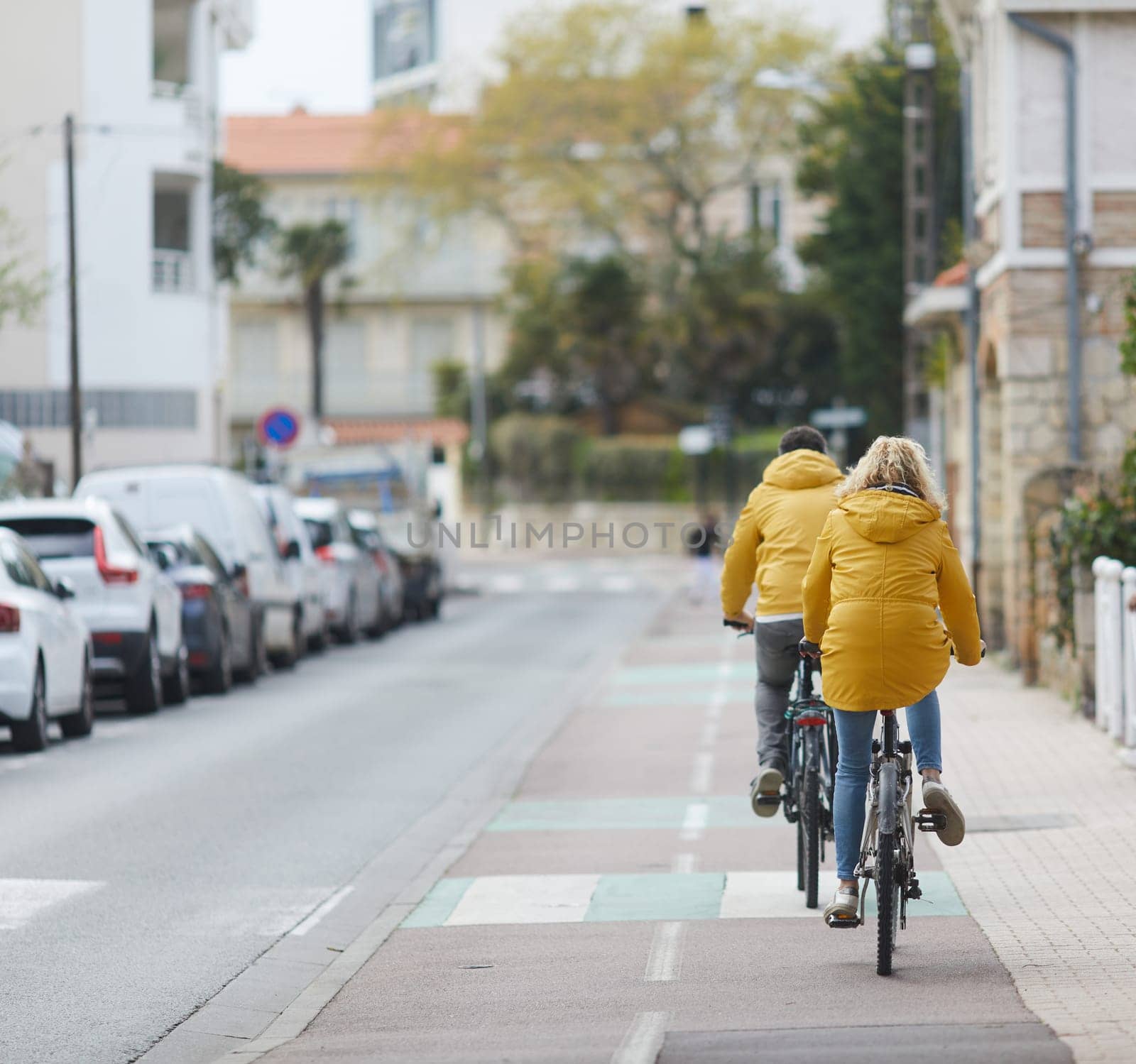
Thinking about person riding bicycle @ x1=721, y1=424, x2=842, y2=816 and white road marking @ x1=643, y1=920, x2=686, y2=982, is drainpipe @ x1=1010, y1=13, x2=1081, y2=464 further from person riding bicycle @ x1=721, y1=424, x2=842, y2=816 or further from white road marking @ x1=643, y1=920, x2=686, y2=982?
white road marking @ x1=643, y1=920, x2=686, y2=982

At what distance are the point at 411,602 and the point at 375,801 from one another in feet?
72.6

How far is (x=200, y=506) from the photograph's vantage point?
901 inches

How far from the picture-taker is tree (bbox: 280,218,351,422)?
66.8m

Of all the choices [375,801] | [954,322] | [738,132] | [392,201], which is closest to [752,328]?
[738,132]

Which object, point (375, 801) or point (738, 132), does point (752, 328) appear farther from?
point (375, 801)

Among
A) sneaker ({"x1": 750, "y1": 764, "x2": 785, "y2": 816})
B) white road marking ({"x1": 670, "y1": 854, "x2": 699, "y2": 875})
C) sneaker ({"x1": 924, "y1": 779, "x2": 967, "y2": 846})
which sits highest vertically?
sneaker ({"x1": 924, "y1": 779, "x2": 967, "y2": 846})

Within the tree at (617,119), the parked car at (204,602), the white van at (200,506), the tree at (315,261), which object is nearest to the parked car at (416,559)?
the white van at (200,506)

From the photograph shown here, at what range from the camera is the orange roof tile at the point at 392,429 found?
230 ft

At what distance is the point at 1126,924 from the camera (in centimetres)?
811

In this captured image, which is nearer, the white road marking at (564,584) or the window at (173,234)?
→ the window at (173,234)

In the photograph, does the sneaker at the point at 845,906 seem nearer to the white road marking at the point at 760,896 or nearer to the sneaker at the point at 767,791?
the white road marking at the point at 760,896

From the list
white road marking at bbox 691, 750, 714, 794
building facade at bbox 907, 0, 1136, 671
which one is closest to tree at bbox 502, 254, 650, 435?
building facade at bbox 907, 0, 1136, 671

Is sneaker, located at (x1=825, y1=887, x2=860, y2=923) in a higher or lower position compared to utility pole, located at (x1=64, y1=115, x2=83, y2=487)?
lower

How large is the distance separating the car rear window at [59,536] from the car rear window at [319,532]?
35.1 ft
